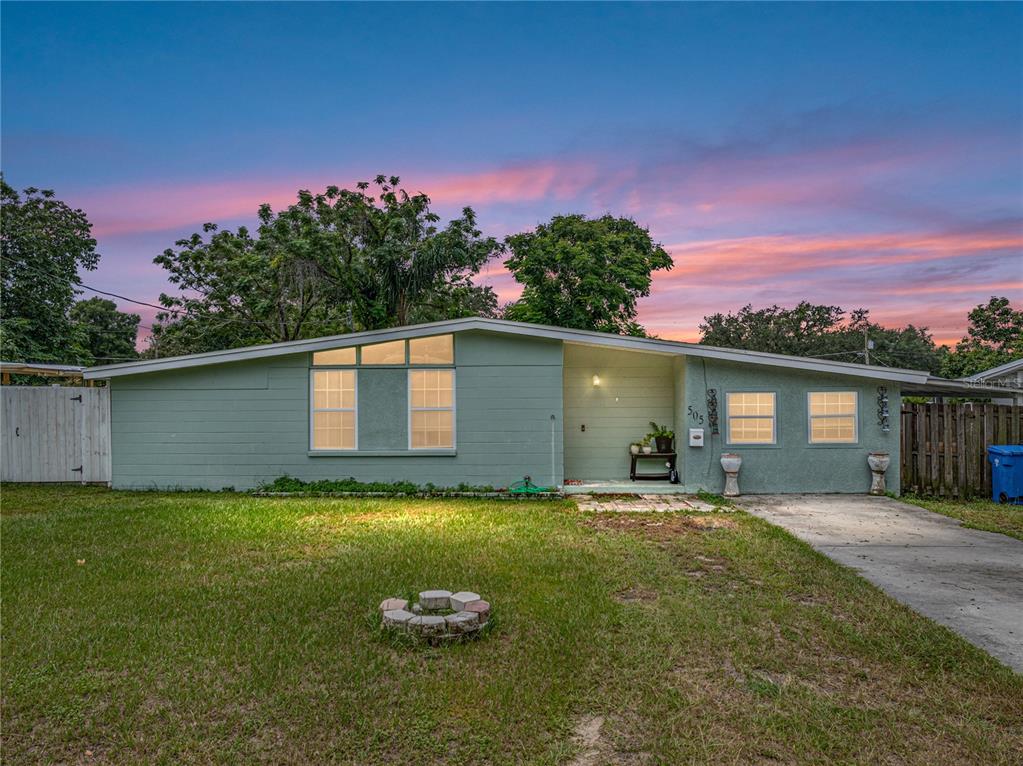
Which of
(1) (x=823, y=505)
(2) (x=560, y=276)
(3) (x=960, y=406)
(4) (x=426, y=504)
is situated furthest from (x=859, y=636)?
(2) (x=560, y=276)

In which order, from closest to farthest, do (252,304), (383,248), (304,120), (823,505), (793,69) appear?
(823,505)
(793,69)
(304,120)
(383,248)
(252,304)

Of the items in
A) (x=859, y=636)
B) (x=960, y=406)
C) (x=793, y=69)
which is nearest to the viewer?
(x=859, y=636)

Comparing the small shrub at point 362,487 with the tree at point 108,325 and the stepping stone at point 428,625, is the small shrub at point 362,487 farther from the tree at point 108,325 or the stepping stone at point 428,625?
the tree at point 108,325

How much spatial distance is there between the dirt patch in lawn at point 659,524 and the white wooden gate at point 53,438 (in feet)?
31.1

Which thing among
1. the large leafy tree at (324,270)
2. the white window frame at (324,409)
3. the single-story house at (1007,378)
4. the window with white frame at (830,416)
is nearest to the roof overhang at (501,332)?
the white window frame at (324,409)

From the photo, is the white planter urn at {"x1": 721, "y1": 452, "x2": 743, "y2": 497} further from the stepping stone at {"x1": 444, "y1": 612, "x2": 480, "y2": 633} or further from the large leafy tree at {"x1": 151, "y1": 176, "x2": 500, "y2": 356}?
the large leafy tree at {"x1": 151, "y1": 176, "x2": 500, "y2": 356}

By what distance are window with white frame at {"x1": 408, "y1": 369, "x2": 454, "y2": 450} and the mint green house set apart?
2 centimetres

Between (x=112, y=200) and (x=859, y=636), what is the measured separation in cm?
1565

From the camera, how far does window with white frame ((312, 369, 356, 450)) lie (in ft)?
34.1

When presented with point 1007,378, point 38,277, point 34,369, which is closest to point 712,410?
point 1007,378

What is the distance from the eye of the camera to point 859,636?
3793 millimetres

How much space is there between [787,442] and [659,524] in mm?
3843

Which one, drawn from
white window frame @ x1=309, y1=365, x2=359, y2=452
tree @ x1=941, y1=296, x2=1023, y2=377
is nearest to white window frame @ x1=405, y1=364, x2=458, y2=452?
white window frame @ x1=309, y1=365, x2=359, y2=452

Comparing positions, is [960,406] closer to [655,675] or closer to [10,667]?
[655,675]
